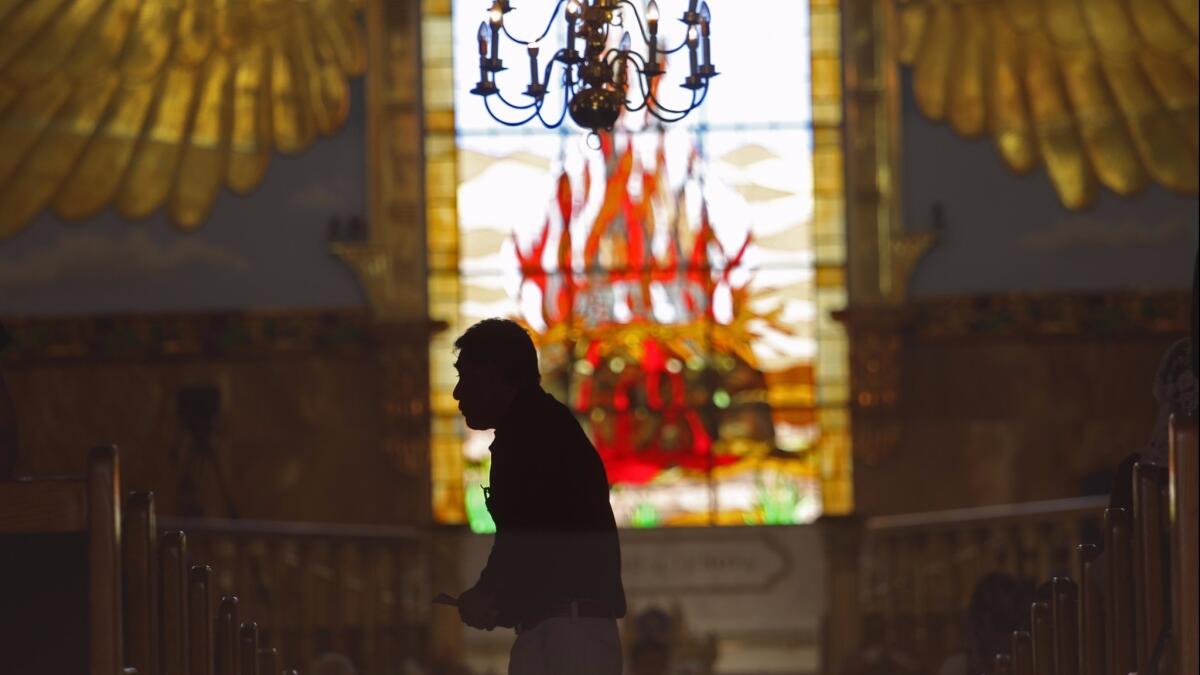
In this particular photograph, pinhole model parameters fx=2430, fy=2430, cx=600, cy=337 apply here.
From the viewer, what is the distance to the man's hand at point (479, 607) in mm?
5625

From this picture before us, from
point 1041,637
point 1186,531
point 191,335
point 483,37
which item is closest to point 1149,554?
point 1186,531

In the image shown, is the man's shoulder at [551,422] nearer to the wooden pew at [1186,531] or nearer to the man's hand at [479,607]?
the man's hand at [479,607]

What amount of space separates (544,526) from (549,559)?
0.27 feet

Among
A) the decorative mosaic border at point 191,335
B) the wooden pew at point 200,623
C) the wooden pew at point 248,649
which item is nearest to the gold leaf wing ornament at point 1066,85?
the decorative mosaic border at point 191,335

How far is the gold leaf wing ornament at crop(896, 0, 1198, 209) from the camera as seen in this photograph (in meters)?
12.3

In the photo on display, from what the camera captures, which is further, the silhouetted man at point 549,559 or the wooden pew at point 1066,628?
the wooden pew at point 1066,628

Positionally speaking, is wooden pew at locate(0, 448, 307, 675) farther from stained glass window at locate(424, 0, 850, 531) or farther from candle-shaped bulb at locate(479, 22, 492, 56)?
stained glass window at locate(424, 0, 850, 531)

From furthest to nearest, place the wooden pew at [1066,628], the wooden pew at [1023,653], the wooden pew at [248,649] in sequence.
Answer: the wooden pew at [248,649] < the wooden pew at [1023,653] < the wooden pew at [1066,628]

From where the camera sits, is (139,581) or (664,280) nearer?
(139,581)

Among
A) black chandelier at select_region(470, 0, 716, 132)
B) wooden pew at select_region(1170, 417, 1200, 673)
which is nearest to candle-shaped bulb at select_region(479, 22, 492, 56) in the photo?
black chandelier at select_region(470, 0, 716, 132)

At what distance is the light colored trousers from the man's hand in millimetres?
107

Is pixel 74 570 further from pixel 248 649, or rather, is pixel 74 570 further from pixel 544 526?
pixel 248 649

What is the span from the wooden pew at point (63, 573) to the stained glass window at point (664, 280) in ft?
24.0

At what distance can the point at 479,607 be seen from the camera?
562cm
